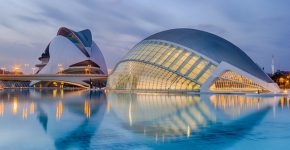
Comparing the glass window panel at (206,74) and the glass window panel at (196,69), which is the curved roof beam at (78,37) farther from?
the glass window panel at (206,74)

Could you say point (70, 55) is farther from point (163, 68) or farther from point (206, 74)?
point (206, 74)

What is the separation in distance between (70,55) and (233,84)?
232 ft

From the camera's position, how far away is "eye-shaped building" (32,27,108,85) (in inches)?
4152

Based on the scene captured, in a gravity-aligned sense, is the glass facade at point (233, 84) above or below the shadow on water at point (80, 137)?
above

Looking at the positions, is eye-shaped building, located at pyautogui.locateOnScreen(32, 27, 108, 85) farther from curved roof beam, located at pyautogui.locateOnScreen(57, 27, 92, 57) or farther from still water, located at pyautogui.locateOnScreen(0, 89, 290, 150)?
still water, located at pyautogui.locateOnScreen(0, 89, 290, 150)

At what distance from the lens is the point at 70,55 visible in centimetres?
10581

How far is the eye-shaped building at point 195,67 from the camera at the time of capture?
140 ft

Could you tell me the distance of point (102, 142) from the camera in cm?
970

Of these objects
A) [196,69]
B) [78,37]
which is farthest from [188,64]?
[78,37]

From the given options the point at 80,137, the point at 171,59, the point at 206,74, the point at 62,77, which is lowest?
the point at 80,137

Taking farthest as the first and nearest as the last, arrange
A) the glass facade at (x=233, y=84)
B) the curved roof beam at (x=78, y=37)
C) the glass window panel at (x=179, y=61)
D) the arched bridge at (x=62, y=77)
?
1. the curved roof beam at (x=78, y=37)
2. the arched bridge at (x=62, y=77)
3. the glass window panel at (x=179, y=61)
4. the glass facade at (x=233, y=84)

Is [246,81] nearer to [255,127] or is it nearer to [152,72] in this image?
[152,72]

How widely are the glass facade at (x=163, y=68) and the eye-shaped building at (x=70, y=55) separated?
55.7m

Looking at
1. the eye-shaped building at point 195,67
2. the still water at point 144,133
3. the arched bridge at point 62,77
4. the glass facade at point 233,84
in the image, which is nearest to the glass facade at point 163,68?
the eye-shaped building at point 195,67
